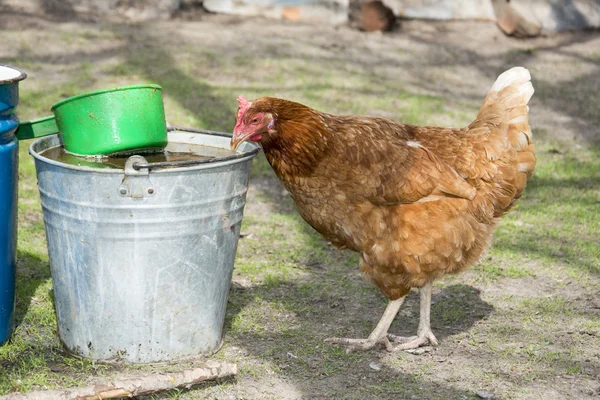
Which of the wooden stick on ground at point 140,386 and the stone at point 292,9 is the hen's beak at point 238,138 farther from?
the stone at point 292,9

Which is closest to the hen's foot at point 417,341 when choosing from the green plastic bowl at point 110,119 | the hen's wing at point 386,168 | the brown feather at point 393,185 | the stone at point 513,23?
the brown feather at point 393,185

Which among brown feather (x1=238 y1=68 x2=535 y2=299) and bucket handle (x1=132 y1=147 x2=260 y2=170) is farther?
brown feather (x1=238 y1=68 x2=535 y2=299)

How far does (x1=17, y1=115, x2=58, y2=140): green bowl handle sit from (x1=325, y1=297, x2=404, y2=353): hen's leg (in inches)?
65.8

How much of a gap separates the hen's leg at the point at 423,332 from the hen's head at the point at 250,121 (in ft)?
3.82

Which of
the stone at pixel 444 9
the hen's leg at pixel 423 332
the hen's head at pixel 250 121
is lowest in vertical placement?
the hen's leg at pixel 423 332

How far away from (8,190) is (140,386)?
1.05m

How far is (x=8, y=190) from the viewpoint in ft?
11.3

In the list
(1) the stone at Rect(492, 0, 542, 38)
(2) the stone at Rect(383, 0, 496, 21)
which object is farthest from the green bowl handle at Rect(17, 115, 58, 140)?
(1) the stone at Rect(492, 0, 542, 38)

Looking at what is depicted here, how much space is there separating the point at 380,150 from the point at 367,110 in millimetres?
4401

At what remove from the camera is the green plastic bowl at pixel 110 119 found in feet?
11.1

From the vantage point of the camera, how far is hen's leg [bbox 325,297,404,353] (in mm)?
3859

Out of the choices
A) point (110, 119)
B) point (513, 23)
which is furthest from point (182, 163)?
point (513, 23)

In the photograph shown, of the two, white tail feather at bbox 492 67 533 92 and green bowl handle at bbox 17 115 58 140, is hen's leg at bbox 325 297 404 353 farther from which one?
green bowl handle at bbox 17 115 58 140

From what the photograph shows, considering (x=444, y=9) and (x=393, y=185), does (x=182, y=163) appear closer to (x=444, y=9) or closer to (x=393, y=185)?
(x=393, y=185)
